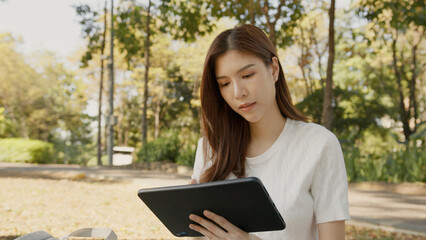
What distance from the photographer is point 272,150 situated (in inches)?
76.2

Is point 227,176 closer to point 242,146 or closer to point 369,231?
point 242,146

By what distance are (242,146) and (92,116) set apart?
29.2 metres

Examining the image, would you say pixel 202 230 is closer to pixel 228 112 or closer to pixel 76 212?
pixel 228 112

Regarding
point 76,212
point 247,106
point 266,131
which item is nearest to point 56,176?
point 76,212

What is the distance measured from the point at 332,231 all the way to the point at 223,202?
0.56 metres

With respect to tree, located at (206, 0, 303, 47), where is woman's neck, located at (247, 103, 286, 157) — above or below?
below

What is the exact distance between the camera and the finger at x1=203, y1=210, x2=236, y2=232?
1528mm

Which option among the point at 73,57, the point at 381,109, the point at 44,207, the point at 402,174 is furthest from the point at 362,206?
the point at 73,57

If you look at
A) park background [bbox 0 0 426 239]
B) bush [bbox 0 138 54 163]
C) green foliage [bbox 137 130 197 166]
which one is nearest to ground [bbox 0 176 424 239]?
park background [bbox 0 0 426 239]

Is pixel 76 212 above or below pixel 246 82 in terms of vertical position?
below

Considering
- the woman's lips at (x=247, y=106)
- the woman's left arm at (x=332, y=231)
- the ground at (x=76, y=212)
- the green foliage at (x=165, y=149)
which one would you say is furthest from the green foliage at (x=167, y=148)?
the woman's left arm at (x=332, y=231)

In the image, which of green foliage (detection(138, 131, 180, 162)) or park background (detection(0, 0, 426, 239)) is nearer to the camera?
park background (detection(0, 0, 426, 239))

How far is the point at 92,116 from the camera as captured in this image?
29.9 metres

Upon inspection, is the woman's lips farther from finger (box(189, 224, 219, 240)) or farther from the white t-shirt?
finger (box(189, 224, 219, 240))
